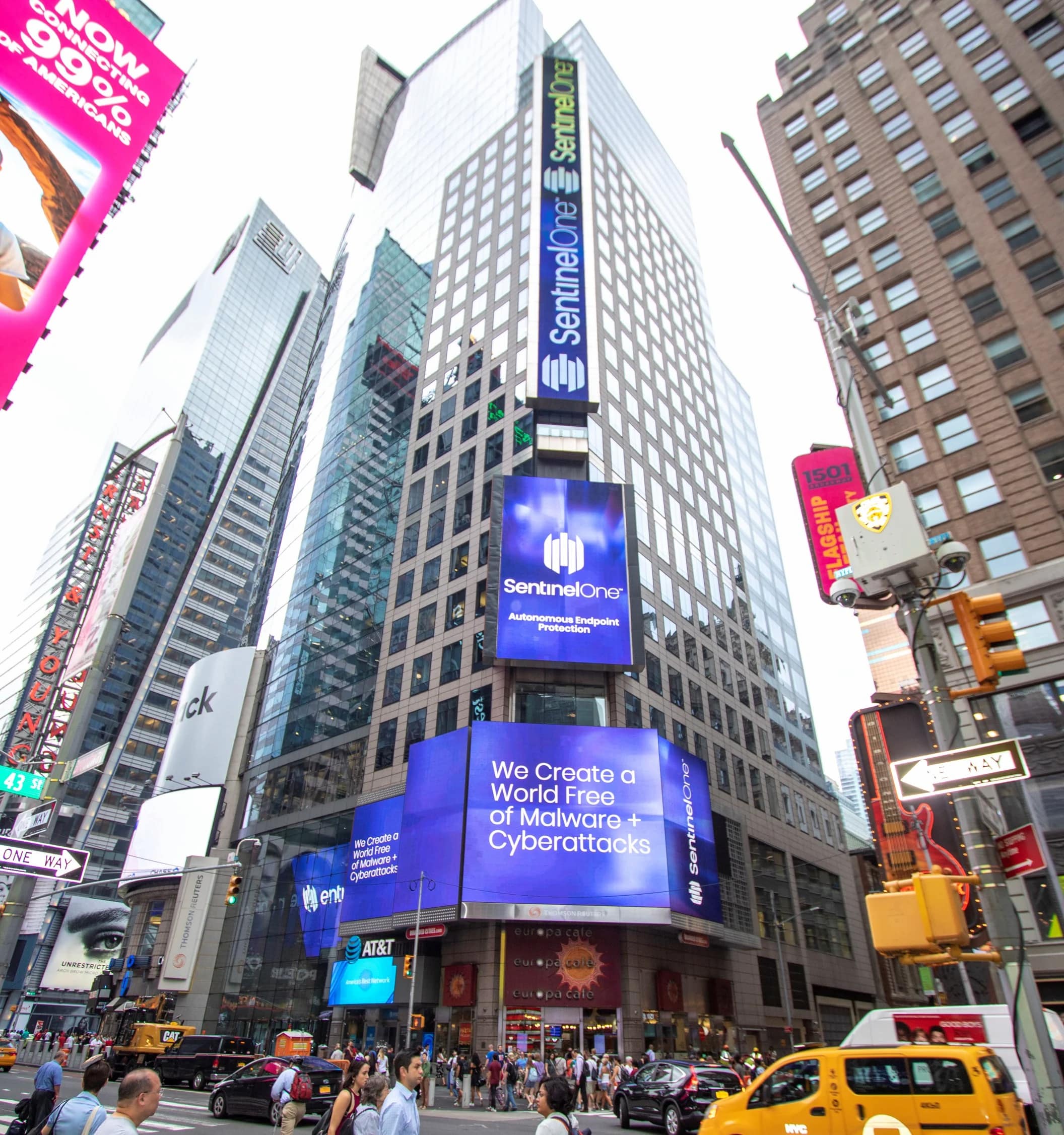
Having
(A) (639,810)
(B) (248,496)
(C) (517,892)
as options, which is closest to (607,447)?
(A) (639,810)

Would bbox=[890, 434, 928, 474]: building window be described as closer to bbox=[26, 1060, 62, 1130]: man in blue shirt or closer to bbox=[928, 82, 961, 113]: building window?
bbox=[928, 82, 961, 113]: building window

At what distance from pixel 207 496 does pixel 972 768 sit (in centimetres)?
15203

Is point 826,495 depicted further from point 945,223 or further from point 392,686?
point 392,686

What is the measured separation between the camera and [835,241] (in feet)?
119

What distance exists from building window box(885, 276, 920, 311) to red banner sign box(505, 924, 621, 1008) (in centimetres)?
3215

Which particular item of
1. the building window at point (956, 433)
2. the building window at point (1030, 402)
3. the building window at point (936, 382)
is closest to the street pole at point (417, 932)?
the building window at point (956, 433)

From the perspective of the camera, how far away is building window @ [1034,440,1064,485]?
2475 cm

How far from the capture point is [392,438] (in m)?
64.3

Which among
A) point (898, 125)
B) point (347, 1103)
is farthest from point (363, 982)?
point (898, 125)

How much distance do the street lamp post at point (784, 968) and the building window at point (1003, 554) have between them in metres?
29.0

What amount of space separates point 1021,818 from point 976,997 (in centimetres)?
1045

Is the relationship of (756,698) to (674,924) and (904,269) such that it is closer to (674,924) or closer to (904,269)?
(674,924)

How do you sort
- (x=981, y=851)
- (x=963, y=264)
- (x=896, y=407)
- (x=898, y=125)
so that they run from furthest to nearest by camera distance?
1. (x=898, y=125)
2. (x=963, y=264)
3. (x=896, y=407)
4. (x=981, y=851)

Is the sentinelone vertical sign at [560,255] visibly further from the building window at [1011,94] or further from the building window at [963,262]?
the building window at [1011,94]
